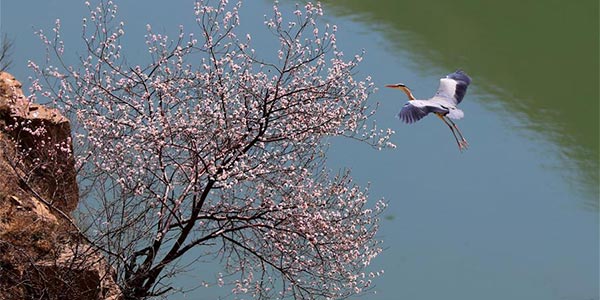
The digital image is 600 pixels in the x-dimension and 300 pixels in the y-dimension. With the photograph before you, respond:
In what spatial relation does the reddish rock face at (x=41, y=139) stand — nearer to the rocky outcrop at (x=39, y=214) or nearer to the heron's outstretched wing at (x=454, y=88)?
the rocky outcrop at (x=39, y=214)

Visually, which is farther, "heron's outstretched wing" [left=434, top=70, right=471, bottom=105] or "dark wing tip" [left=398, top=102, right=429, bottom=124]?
"heron's outstretched wing" [left=434, top=70, right=471, bottom=105]

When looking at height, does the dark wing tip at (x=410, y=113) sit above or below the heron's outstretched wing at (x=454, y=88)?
below

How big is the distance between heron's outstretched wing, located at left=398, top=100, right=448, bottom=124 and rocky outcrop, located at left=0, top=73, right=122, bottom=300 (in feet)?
12.8

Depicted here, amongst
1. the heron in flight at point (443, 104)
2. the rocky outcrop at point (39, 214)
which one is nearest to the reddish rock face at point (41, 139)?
the rocky outcrop at point (39, 214)

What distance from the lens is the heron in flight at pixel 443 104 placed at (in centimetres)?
925

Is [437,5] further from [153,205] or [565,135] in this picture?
[153,205]

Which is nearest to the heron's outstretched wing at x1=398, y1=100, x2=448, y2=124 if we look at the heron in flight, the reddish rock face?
the heron in flight

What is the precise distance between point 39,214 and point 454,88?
5.20 meters

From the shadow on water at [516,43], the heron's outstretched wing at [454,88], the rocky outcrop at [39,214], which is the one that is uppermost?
the shadow on water at [516,43]

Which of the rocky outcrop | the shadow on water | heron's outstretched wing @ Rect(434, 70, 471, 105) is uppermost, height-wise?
the shadow on water

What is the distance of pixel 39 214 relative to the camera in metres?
10.8

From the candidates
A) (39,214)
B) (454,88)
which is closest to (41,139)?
(39,214)

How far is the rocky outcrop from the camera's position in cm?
1041

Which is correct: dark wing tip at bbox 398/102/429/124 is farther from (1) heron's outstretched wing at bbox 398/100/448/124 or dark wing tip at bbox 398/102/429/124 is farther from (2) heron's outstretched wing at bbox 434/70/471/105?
(2) heron's outstretched wing at bbox 434/70/471/105
